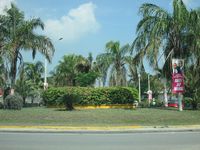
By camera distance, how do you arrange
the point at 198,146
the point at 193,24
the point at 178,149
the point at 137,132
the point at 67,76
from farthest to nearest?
the point at 67,76
the point at 193,24
the point at 137,132
the point at 198,146
the point at 178,149

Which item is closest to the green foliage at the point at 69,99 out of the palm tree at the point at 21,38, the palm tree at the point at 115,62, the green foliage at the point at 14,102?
the green foliage at the point at 14,102

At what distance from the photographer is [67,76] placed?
64938 millimetres

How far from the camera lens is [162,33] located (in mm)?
34906

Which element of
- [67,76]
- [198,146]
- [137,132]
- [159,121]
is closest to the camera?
[198,146]

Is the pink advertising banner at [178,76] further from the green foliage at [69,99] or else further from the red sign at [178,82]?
the green foliage at [69,99]

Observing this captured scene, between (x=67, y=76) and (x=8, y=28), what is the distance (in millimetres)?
27259

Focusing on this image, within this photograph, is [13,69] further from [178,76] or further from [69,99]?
[178,76]

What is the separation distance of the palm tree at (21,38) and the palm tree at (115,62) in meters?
17.9

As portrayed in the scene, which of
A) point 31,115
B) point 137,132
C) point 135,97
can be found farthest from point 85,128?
point 135,97

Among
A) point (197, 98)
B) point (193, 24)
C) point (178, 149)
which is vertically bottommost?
point (178, 149)

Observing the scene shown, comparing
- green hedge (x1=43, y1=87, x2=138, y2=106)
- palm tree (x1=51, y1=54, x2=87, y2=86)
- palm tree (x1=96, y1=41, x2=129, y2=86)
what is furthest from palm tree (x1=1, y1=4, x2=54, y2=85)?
palm tree (x1=51, y1=54, x2=87, y2=86)

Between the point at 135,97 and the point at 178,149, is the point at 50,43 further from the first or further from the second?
the point at 178,149

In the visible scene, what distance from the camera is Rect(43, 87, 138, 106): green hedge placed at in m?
36.3

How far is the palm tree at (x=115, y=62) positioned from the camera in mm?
54938
